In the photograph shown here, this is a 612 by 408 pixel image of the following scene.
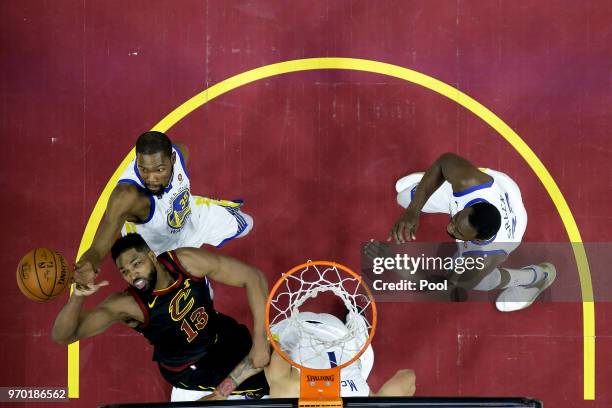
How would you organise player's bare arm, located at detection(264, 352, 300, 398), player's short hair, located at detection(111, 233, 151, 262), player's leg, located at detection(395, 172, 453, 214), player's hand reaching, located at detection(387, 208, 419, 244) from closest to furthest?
1. player's short hair, located at detection(111, 233, 151, 262)
2. player's hand reaching, located at detection(387, 208, 419, 244)
3. player's bare arm, located at detection(264, 352, 300, 398)
4. player's leg, located at detection(395, 172, 453, 214)

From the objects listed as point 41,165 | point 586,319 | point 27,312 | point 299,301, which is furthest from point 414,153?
point 27,312

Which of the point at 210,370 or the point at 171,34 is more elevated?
the point at 171,34

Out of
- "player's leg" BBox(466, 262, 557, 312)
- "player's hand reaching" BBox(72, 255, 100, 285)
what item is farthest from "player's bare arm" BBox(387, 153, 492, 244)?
"player's hand reaching" BBox(72, 255, 100, 285)

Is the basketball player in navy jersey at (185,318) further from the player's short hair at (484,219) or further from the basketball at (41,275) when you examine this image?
the player's short hair at (484,219)

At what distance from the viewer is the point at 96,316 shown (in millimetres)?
5121

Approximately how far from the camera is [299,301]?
17.9 feet

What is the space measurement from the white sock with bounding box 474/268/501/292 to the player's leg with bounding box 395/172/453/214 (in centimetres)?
66

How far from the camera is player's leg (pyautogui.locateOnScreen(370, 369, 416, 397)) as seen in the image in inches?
220

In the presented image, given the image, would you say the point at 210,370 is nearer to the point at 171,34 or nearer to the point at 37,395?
the point at 37,395

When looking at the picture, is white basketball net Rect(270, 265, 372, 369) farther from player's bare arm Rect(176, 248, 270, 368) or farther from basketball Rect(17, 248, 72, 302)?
basketball Rect(17, 248, 72, 302)

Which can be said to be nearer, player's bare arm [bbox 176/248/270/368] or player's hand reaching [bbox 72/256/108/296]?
player's hand reaching [bbox 72/256/108/296]

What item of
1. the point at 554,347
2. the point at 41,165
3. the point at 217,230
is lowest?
the point at 554,347

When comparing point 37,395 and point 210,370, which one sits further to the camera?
point 37,395

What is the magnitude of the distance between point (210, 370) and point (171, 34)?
9.26ft
